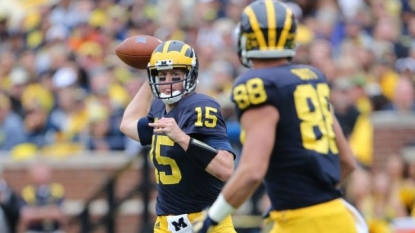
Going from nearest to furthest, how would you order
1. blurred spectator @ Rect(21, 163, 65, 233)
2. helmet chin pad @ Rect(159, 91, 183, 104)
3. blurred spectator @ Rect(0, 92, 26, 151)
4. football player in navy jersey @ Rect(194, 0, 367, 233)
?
1. football player in navy jersey @ Rect(194, 0, 367, 233)
2. helmet chin pad @ Rect(159, 91, 183, 104)
3. blurred spectator @ Rect(21, 163, 65, 233)
4. blurred spectator @ Rect(0, 92, 26, 151)

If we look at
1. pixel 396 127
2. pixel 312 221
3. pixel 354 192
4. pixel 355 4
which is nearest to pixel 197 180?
pixel 312 221

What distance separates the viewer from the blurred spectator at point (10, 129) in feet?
50.1

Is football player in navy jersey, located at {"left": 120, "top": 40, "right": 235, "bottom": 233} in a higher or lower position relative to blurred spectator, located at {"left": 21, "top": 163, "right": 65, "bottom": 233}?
higher

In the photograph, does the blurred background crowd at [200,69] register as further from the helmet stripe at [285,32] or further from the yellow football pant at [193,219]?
the helmet stripe at [285,32]

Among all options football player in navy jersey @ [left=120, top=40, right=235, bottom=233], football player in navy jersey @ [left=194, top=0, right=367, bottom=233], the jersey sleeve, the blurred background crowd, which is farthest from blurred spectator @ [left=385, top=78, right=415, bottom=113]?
football player in navy jersey @ [left=194, top=0, right=367, bottom=233]

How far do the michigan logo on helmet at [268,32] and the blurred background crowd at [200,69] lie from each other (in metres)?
5.98

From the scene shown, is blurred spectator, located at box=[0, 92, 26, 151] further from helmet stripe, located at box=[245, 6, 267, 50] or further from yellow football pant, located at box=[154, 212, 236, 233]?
helmet stripe, located at box=[245, 6, 267, 50]

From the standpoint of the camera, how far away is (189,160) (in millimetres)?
7059

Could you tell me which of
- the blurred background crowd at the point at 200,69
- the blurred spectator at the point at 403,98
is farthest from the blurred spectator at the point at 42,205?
the blurred spectator at the point at 403,98

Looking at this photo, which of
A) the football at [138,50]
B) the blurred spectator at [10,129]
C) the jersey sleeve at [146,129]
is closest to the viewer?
the jersey sleeve at [146,129]

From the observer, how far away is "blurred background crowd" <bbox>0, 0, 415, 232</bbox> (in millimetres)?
13031

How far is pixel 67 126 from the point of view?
1505 cm

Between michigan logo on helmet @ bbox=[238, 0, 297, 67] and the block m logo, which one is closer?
michigan logo on helmet @ bbox=[238, 0, 297, 67]

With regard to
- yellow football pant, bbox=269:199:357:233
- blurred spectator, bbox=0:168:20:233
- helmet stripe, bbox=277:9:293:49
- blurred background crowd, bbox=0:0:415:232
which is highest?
helmet stripe, bbox=277:9:293:49
